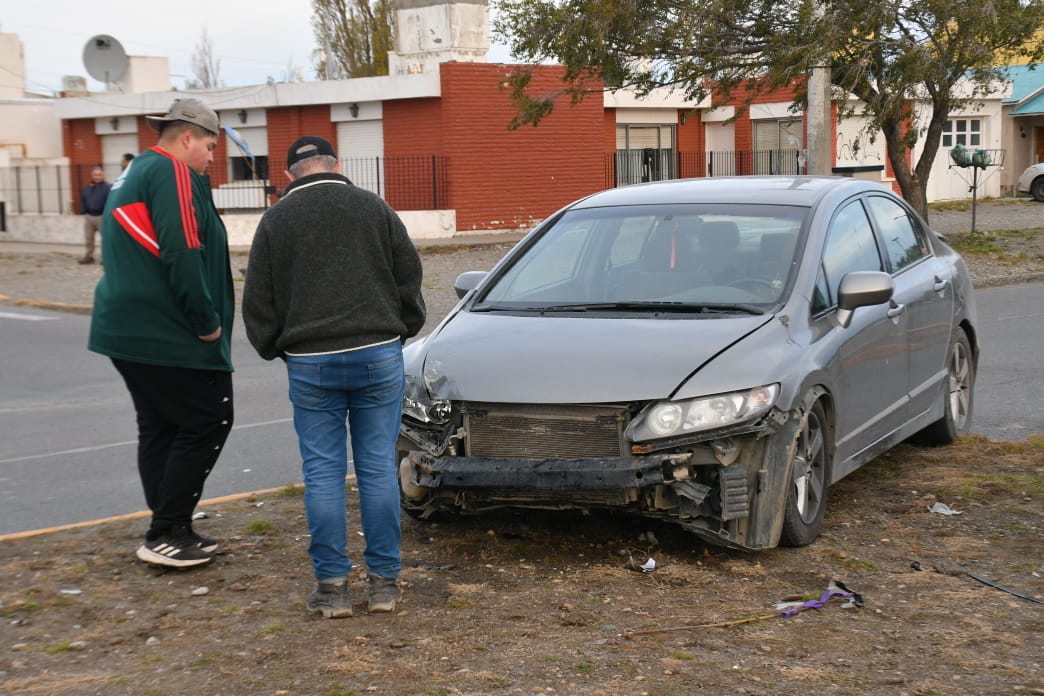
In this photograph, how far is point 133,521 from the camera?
6.23 metres

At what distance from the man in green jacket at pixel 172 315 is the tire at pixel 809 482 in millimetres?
2394

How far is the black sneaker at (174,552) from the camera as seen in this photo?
211 inches

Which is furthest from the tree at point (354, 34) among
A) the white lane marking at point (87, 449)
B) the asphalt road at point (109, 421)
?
the white lane marking at point (87, 449)

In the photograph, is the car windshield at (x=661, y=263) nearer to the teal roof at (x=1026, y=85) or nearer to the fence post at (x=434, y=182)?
the fence post at (x=434, y=182)

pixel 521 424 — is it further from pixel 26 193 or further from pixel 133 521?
pixel 26 193

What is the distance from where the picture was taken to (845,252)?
655 centimetres

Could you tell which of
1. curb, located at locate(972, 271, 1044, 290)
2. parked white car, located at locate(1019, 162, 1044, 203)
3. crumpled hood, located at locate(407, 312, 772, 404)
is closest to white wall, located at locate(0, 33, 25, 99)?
parked white car, located at locate(1019, 162, 1044, 203)

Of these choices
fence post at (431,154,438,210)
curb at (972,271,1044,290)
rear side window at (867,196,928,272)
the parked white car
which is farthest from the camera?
the parked white car

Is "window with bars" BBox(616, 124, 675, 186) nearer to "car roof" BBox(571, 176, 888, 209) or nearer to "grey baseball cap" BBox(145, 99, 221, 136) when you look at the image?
"car roof" BBox(571, 176, 888, 209)

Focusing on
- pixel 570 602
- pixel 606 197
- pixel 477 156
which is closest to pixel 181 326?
pixel 570 602

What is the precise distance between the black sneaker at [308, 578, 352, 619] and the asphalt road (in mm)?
2320

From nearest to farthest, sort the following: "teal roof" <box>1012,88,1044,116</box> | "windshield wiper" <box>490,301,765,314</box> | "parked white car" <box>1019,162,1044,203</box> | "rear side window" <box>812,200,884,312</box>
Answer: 1. "windshield wiper" <box>490,301,765,314</box>
2. "rear side window" <box>812,200,884,312</box>
3. "parked white car" <box>1019,162,1044,203</box>
4. "teal roof" <box>1012,88,1044,116</box>

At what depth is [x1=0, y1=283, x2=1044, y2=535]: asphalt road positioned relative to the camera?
7.30m

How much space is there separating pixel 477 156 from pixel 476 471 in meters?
26.7
